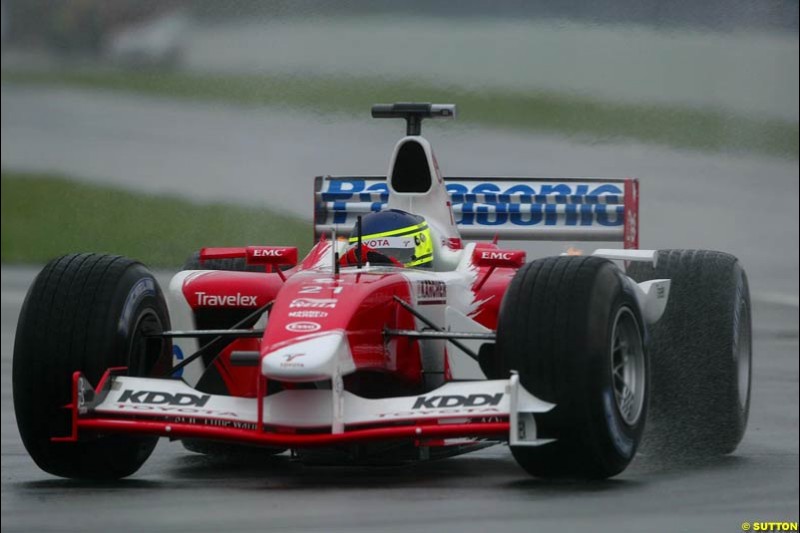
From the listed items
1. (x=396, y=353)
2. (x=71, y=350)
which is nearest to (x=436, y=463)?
(x=396, y=353)

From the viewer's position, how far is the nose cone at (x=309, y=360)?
25.1 ft

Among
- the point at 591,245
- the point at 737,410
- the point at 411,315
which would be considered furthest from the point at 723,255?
the point at 591,245

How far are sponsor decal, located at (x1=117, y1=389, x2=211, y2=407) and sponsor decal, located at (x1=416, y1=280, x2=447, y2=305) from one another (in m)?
1.43

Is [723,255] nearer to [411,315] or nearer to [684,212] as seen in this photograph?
[411,315]

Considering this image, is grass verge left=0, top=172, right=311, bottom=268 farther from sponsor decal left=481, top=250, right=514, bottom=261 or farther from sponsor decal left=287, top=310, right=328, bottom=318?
sponsor decal left=287, top=310, right=328, bottom=318

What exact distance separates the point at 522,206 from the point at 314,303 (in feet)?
11.9

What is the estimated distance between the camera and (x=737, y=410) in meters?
9.99

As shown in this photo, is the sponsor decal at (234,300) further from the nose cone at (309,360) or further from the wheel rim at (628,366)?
the wheel rim at (628,366)

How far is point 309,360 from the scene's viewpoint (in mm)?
7699

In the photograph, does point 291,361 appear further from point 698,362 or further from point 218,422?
point 698,362

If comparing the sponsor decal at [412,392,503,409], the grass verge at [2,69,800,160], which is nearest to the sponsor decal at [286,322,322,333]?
the sponsor decal at [412,392,503,409]

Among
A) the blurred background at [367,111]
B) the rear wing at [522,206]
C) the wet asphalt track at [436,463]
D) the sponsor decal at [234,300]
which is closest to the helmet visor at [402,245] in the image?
the sponsor decal at [234,300]

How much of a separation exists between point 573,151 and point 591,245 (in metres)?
1.79

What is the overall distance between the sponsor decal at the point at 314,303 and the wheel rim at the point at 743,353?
3011 millimetres
